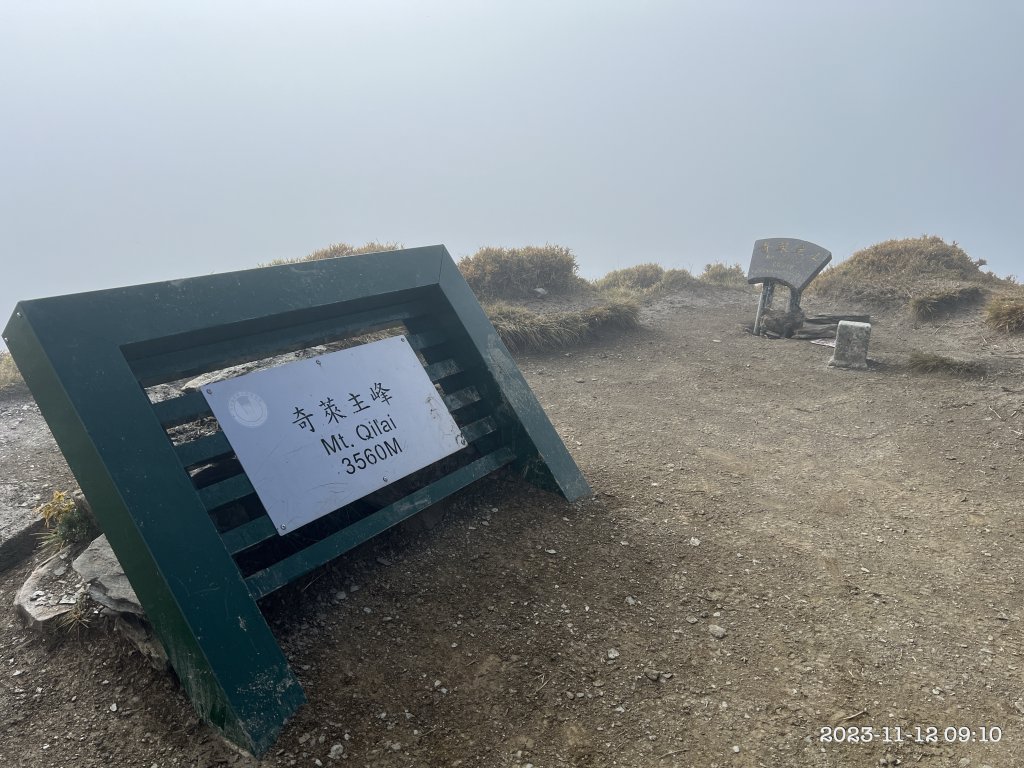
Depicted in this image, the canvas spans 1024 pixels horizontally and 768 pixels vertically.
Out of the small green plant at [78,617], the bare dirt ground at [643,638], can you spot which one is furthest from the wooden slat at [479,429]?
the small green plant at [78,617]

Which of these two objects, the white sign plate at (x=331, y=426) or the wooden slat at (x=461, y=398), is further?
the wooden slat at (x=461, y=398)

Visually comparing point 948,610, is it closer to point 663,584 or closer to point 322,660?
point 663,584

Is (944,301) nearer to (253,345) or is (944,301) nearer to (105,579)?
(253,345)

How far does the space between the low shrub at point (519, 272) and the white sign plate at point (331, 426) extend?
7.81 m

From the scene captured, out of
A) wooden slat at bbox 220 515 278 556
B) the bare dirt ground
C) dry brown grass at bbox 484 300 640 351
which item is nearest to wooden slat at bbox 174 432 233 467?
wooden slat at bbox 220 515 278 556

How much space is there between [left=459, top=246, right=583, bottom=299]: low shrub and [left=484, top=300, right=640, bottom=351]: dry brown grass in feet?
4.72

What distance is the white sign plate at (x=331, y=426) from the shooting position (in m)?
2.99

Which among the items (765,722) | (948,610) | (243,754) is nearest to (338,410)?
(243,754)

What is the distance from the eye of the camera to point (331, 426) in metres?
3.29

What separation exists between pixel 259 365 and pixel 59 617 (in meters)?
2.56

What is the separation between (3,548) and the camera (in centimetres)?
417

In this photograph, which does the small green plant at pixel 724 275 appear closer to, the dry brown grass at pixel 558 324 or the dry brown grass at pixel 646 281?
the dry brown grass at pixel 646 281

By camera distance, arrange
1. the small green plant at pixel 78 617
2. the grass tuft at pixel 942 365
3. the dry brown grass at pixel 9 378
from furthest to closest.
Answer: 1. the grass tuft at pixel 942 365
2. the dry brown grass at pixel 9 378
3. the small green plant at pixel 78 617

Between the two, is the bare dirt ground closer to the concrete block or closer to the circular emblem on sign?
the circular emblem on sign
